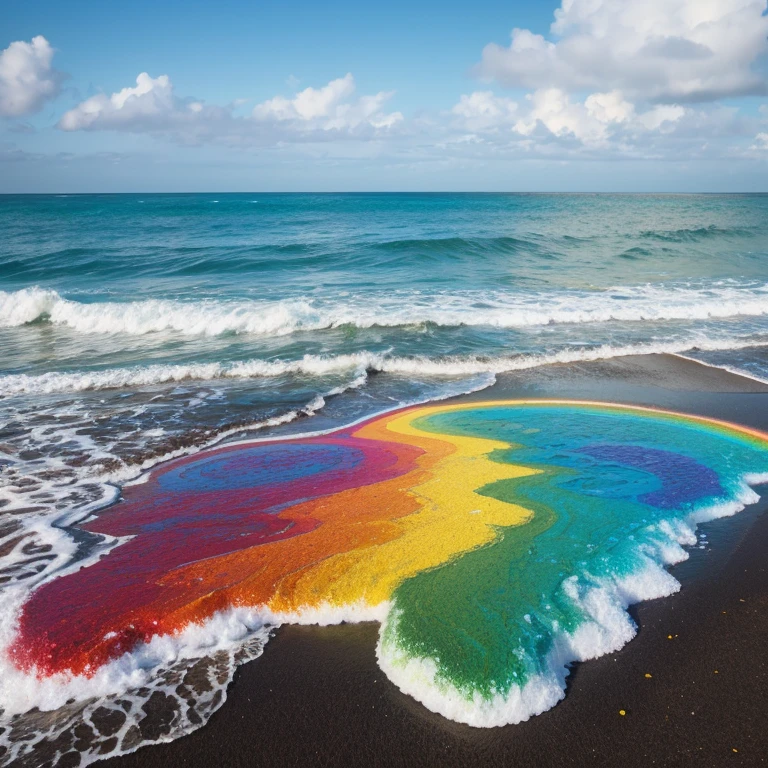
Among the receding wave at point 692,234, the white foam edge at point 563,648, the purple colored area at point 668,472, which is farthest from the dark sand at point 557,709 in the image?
the receding wave at point 692,234

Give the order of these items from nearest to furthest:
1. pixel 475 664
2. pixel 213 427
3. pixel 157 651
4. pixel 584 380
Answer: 1. pixel 475 664
2. pixel 157 651
3. pixel 213 427
4. pixel 584 380

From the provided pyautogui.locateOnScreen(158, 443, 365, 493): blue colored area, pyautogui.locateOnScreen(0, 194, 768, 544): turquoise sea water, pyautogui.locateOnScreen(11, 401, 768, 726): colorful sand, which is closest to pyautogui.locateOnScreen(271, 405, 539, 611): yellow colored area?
pyautogui.locateOnScreen(11, 401, 768, 726): colorful sand

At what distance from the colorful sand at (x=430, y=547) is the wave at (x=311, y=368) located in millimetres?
4346

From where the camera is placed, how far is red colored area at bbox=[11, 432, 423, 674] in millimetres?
4284

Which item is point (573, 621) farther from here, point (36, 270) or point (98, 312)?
point (36, 270)

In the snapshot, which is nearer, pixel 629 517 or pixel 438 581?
pixel 438 581

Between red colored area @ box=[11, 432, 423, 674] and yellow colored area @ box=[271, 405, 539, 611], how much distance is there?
0.31 m

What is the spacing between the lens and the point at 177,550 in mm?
5523

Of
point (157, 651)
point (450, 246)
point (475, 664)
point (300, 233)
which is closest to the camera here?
point (475, 664)

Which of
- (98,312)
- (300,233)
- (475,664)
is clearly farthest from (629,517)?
(300,233)

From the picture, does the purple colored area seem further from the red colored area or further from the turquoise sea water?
the turquoise sea water

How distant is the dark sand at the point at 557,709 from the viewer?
335 cm

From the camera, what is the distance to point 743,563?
531 cm

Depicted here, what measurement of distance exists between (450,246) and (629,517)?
101 feet
